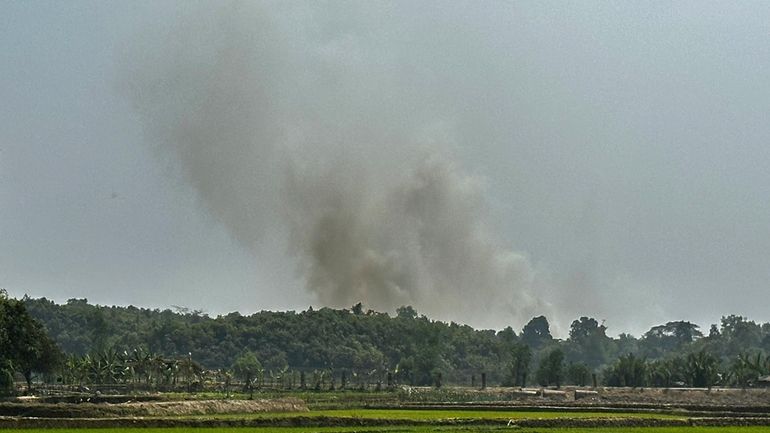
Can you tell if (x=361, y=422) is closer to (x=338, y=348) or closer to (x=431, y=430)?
(x=431, y=430)

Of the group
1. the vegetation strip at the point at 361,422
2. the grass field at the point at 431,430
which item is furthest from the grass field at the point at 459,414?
the grass field at the point at 431,430

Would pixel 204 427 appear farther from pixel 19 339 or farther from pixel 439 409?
pixel 19 339

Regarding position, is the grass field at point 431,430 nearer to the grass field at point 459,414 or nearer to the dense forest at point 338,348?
the grass field at point 459,414

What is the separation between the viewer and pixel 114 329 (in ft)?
634

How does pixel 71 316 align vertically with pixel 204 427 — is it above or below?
above

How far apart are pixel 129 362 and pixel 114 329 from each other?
3426 inches

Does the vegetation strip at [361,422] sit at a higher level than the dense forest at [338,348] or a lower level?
lower

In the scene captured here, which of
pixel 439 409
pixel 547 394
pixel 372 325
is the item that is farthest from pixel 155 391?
pixel 372 325

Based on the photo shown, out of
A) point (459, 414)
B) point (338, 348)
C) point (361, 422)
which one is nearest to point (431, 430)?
point (361, 422)

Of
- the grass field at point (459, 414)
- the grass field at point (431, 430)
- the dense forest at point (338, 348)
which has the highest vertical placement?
the dense forest at point (338, 348)

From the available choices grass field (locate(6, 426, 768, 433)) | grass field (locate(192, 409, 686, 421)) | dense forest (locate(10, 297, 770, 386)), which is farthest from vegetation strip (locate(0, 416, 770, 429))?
dense forest (locate(10, 297, 770, 386))

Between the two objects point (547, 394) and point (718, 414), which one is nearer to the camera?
point (718, 414)

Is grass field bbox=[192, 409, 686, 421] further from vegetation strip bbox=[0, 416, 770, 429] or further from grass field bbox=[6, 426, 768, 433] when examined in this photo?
grass field bbox=[6, 426, 768, 433]

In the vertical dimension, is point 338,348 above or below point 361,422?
above
